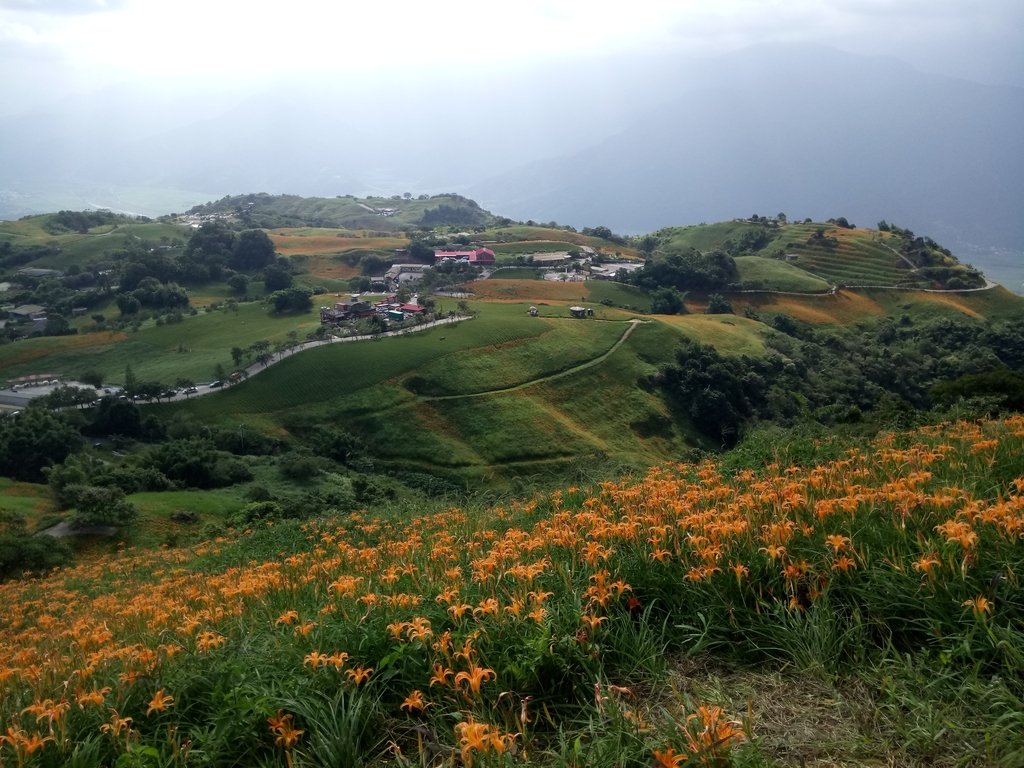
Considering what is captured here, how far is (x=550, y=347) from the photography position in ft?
220

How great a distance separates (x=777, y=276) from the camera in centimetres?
10025

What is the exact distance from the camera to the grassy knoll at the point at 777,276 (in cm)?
9762

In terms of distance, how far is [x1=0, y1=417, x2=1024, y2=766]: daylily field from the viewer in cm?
337

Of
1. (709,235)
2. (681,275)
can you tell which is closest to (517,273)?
(681,275)

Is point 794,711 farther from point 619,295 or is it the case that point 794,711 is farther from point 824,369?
point 619,295

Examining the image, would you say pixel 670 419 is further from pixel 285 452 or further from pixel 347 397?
pixel 285 452

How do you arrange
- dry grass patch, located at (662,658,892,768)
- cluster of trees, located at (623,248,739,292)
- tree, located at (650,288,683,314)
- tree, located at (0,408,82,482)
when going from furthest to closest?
cluster of trees, located at (623,248,739,292)
tree, located at (650,288,683,314)
tree, located at (0,408,82,482)
dry grass patch, located at (662,658,892,768)

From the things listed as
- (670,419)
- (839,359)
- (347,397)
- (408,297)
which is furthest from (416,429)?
(839,359)

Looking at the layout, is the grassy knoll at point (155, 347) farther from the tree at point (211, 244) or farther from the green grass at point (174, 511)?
the tree at point (211, 244)

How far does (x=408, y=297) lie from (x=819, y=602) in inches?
3349

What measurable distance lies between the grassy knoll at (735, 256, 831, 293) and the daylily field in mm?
99787

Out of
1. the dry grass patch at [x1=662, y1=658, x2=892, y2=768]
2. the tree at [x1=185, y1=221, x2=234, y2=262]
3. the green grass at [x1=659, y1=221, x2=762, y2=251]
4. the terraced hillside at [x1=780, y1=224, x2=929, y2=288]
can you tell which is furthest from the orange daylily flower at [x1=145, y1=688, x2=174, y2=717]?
the green grass at [x1=659, y1=221, x2=762, y2=251]

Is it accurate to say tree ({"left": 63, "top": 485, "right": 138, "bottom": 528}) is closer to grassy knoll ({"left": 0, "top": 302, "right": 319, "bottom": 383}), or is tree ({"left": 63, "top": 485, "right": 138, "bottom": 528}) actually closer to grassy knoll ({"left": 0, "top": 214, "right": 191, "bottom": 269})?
grassy knoll ({"left": 0, "top": 302, "right": 319, "bottom": 383})

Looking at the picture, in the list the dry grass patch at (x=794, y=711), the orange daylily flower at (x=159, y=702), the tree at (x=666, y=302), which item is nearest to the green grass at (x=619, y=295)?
the tree at (x=666, y=302)
